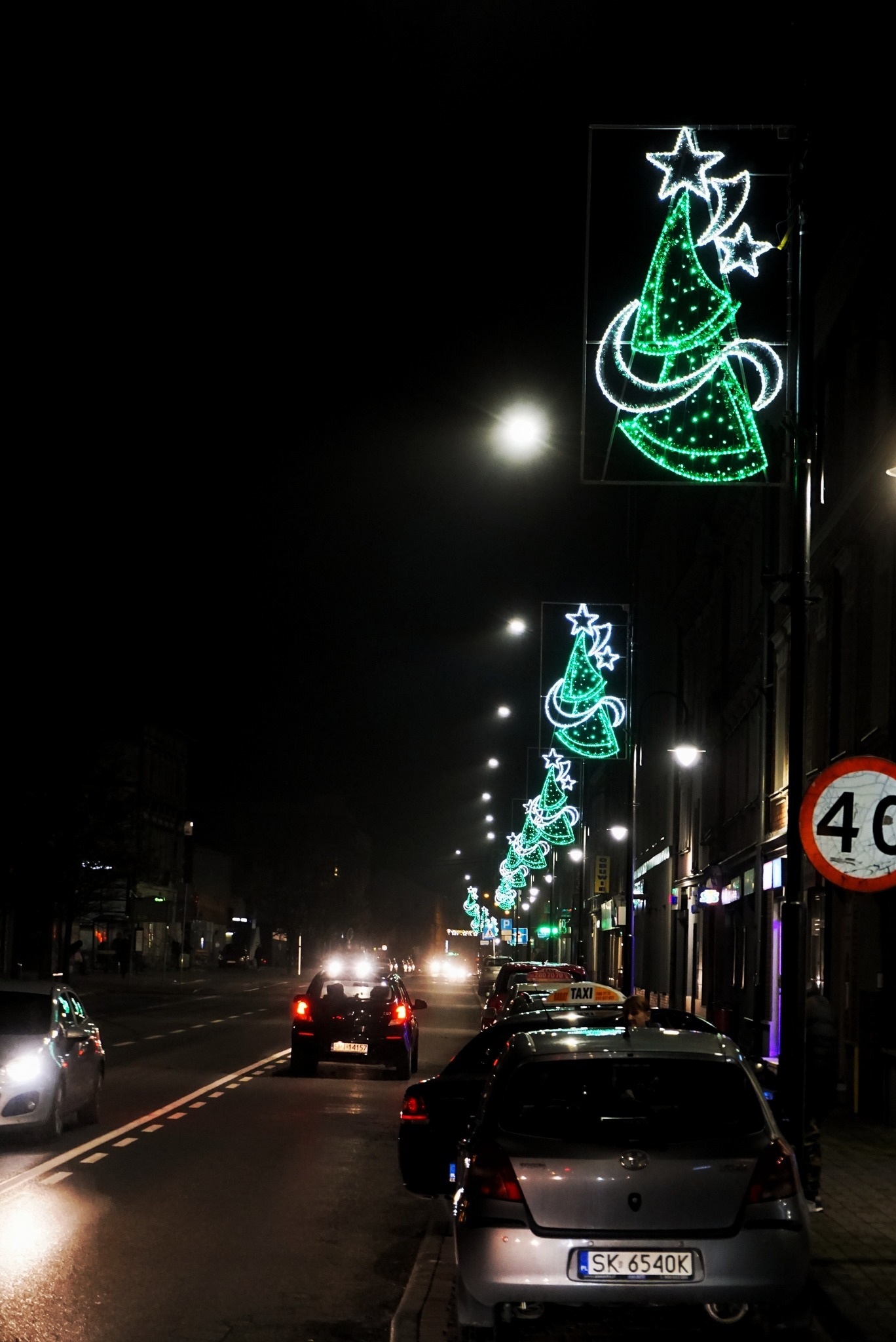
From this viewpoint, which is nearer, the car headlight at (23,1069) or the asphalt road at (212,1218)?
the asphalt road at (212,1218)

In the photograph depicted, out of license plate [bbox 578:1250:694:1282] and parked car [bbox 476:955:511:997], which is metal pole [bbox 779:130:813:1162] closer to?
license plate [bbox 578:1250:694:1282]

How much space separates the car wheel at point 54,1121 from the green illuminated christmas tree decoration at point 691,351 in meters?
8.10

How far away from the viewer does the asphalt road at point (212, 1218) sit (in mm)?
9023

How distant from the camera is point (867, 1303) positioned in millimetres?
9016

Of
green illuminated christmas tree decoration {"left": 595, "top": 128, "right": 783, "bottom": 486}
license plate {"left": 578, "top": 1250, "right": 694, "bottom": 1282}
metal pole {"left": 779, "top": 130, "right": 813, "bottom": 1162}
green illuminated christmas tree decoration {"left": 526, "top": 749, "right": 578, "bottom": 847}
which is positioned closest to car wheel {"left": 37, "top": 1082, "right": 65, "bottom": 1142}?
metal pole {"left": 779, "top": 130, "right": 813, "bottom": 1162}

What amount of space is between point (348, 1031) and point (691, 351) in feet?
45.1

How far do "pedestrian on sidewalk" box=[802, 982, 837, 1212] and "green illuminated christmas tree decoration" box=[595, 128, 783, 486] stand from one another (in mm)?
4784

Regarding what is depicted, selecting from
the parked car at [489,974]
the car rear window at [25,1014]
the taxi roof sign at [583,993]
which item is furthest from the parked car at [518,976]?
the car rear window at [25,1014]

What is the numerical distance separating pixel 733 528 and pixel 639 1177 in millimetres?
32886

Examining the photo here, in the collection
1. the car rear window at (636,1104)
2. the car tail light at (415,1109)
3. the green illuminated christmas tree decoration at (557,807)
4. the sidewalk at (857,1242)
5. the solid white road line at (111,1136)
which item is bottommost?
the solid white road line at (111,1136)

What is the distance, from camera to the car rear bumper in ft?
24.2

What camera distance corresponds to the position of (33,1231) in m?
11.3

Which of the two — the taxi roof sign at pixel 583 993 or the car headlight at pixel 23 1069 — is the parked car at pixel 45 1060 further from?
the taxi roof sign at pixel 583 993

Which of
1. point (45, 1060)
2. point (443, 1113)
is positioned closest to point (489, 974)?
point (45, 1060)
